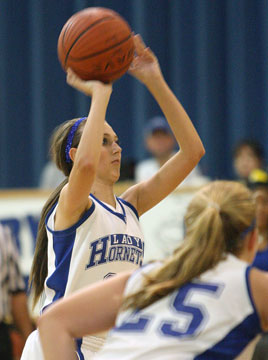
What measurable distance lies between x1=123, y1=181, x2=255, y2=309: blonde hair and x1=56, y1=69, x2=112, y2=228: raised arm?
23.6 inches

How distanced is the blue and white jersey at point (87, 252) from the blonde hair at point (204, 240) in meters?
0.78

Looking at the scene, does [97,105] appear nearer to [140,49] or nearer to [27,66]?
[140,49]

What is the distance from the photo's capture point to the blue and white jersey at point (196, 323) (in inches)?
82.7

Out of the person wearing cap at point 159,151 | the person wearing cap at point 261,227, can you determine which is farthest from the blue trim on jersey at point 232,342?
the person wearing cap at point 159,151

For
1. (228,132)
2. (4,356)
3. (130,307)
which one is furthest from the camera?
(228,132)

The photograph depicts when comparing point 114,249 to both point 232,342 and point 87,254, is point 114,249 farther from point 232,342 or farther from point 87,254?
point 232,342

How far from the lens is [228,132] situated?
9.27 meters

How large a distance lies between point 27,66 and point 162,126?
114 inches

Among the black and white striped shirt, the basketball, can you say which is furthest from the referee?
the basketball

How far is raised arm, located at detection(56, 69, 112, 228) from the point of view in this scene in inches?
108

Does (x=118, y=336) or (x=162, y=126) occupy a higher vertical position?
(x=118, y=336)

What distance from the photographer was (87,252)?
2.97m

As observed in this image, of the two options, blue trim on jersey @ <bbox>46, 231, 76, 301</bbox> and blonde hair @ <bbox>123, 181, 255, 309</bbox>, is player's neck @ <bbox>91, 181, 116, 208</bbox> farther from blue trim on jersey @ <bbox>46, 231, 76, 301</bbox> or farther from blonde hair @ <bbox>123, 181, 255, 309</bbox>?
blonde hair @ <bbox>123, 181, 255, 309</bbox>

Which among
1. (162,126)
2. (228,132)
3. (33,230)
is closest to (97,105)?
(33,230)
